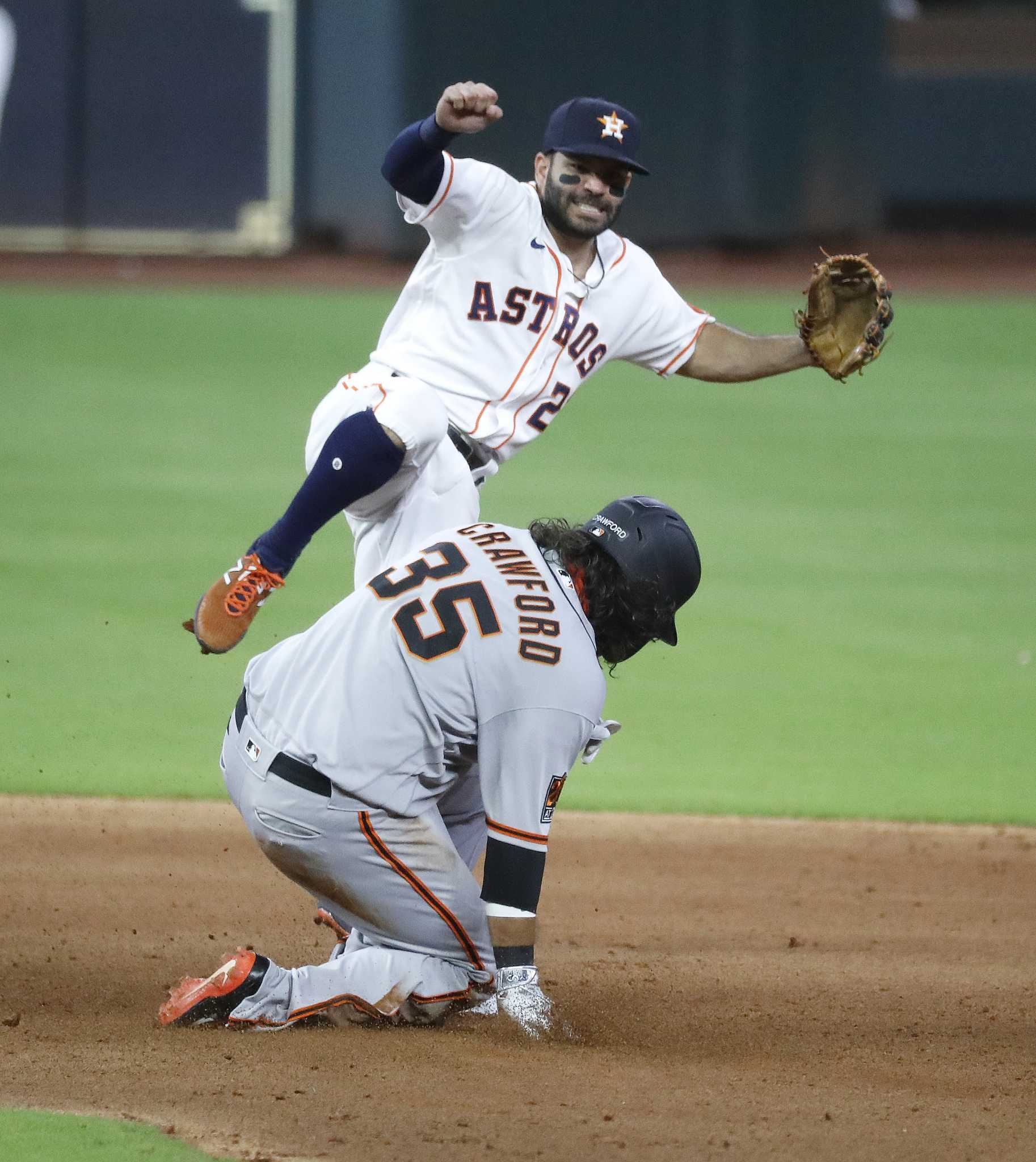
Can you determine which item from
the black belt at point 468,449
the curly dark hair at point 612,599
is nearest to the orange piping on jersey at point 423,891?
the curly dark hair at point 612,599

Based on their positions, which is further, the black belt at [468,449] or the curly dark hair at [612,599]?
the black belt at [468,449]

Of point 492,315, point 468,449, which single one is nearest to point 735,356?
point 492,315

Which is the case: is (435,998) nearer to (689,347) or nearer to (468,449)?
(468,449)

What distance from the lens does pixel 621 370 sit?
15.2m

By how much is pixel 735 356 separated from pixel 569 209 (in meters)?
0.75

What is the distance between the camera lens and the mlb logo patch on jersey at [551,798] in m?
3.62

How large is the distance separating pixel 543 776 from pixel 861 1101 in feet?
→ 2.99

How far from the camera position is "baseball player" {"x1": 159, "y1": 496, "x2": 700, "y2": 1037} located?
11.8ft

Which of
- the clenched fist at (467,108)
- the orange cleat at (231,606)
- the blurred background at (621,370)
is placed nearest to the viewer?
the clenched fist at (467,108)

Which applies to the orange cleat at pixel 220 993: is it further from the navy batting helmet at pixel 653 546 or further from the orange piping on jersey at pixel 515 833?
the navy batting helmet at pixel 653 546

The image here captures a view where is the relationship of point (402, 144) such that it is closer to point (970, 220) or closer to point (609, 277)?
point (609, 277)

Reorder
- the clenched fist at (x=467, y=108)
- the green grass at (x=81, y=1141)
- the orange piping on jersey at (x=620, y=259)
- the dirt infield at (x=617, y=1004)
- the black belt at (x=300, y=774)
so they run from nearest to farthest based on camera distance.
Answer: the green grass at (x=81, y=1141) → the dirt infield at (x=617, y=1004) → the black belt at (x=300, y=774) → the clenched fist at (x=467, y=108) → the orange piping on jersey at (x=620, y=259)

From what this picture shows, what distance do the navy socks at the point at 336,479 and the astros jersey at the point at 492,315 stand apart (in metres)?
0.47

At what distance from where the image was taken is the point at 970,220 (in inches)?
845
